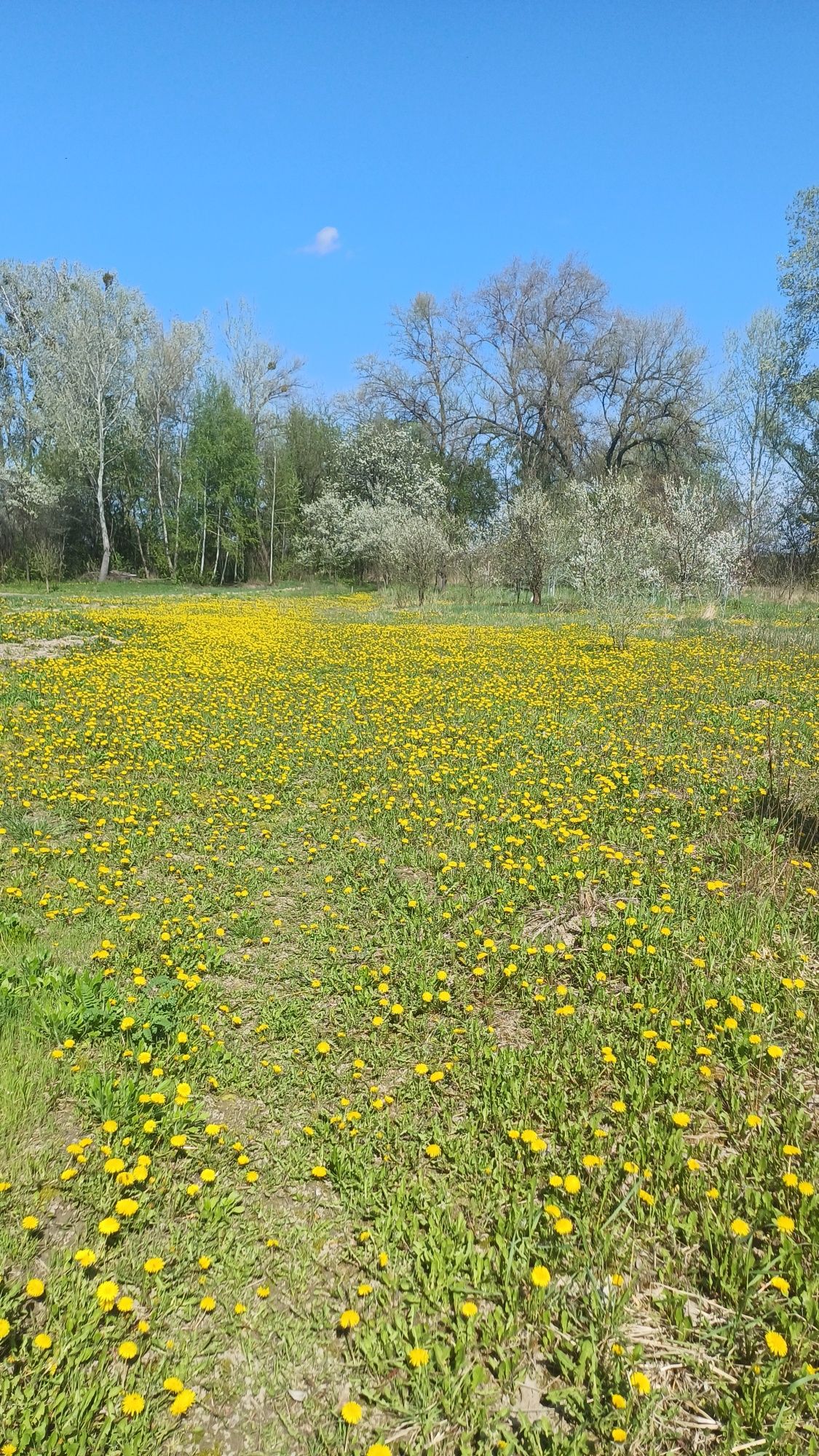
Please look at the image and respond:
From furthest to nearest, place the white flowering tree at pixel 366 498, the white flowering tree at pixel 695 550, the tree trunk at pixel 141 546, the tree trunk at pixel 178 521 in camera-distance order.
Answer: the tree trunk at pixel 141 546 < the tree trunk at pixel 178 521 < the white flowering tree at pixel 366 498 < the white flowering tree at pixel 695 550

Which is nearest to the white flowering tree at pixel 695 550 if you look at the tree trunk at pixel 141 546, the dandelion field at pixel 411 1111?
the dandelion field at pixel 411 1111

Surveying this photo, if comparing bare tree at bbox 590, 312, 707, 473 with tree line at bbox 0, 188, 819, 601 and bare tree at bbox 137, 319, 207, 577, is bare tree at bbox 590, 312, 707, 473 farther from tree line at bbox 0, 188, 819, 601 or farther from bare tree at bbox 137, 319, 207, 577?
bare tree at bbox 137, 319, 207, 577

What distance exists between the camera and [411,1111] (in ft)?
8.95

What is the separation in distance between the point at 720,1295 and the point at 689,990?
1326 mm

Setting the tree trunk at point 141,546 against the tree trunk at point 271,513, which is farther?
the tree trunk at point 271,513

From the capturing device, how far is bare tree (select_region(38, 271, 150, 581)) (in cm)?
3108

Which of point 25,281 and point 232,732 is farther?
point 25,281

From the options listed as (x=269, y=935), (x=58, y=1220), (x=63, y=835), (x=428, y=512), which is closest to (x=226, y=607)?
(x=428, y=512)

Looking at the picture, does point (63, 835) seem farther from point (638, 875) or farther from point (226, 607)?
point (226, 607)

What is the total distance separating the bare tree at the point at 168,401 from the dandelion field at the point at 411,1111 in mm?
36128

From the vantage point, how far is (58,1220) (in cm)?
224

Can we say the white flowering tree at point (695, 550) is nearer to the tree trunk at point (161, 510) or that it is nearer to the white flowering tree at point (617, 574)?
the white flowering tree at point (617, 574)

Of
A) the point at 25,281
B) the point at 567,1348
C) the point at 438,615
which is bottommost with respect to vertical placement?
the point at 567,1348

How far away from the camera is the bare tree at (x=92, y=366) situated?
3108 centimetres
